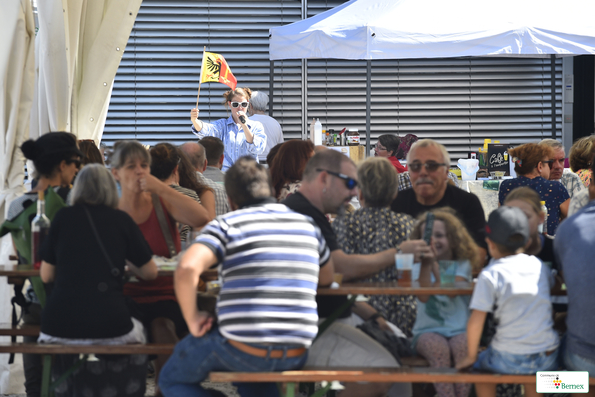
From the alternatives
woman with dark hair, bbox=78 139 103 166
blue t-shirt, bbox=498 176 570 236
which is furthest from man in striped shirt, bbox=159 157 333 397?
blue t-shirt, bbox=498 176 570 236

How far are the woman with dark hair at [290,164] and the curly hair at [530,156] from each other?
1.75m

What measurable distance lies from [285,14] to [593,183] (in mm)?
6459

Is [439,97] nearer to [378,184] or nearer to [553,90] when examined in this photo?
[553,90]

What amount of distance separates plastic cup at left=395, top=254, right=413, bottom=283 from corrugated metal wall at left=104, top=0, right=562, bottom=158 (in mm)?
6442

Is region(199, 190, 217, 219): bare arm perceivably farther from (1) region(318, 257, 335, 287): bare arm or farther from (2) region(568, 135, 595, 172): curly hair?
(2) region(568, 135, 595, 172): curly hair

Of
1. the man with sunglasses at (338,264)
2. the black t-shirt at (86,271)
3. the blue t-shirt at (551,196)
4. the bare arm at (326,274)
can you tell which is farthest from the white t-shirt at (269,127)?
the bare arm at (326,274)

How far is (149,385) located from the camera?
4.42m

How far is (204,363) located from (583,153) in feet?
14.0

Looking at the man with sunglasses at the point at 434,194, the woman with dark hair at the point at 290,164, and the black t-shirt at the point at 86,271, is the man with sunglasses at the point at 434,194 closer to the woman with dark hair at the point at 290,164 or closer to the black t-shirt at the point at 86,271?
the woman with dark hair at the point at 290,164

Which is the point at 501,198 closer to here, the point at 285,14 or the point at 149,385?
the point at 149,385

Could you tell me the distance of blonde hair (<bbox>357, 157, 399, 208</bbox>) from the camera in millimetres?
3490

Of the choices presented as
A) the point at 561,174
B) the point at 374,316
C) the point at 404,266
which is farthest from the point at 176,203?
the point at 561,174

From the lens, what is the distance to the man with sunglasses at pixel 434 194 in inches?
165

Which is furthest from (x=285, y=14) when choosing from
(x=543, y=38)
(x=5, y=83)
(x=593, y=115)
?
(x=5, y=83)
